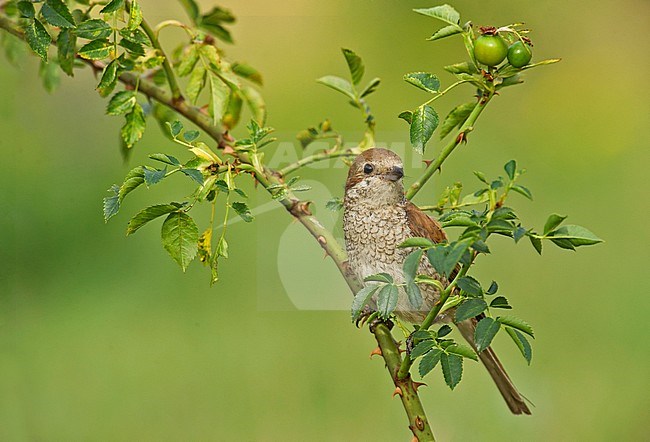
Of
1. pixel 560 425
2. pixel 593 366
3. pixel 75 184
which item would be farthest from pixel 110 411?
pixel 593 366

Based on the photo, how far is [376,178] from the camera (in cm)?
80

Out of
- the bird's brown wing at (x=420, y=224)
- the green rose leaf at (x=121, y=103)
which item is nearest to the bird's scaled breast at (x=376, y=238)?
the bird's brown wing at (x=420, y=224)

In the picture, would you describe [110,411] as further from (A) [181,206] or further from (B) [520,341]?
(B) [520,341]

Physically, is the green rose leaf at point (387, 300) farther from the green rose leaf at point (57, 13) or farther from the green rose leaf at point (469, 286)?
the green rose leaf at point (57, 13)

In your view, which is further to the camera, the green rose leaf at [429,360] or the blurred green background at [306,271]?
the blurred green background at [306,271]

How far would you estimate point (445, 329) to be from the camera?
0.63 m

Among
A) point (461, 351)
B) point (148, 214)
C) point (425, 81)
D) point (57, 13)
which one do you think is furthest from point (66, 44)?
point (461, 351)

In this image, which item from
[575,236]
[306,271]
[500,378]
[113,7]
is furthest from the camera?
[306,271]

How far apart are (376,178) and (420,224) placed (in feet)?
0.20

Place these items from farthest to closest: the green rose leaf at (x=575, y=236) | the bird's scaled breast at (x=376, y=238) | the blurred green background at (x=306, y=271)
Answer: the blurred green background at (x=306, y=271) → the bird's scaled breast at (x=376, y=238) → the green rose leaf at (x=575, y=236)

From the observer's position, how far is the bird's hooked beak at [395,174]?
2.59 feet

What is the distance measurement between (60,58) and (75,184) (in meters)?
1.19

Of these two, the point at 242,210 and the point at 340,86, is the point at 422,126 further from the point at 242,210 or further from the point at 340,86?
the point at 340,86

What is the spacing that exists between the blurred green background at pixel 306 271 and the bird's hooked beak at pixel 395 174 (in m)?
0.19
